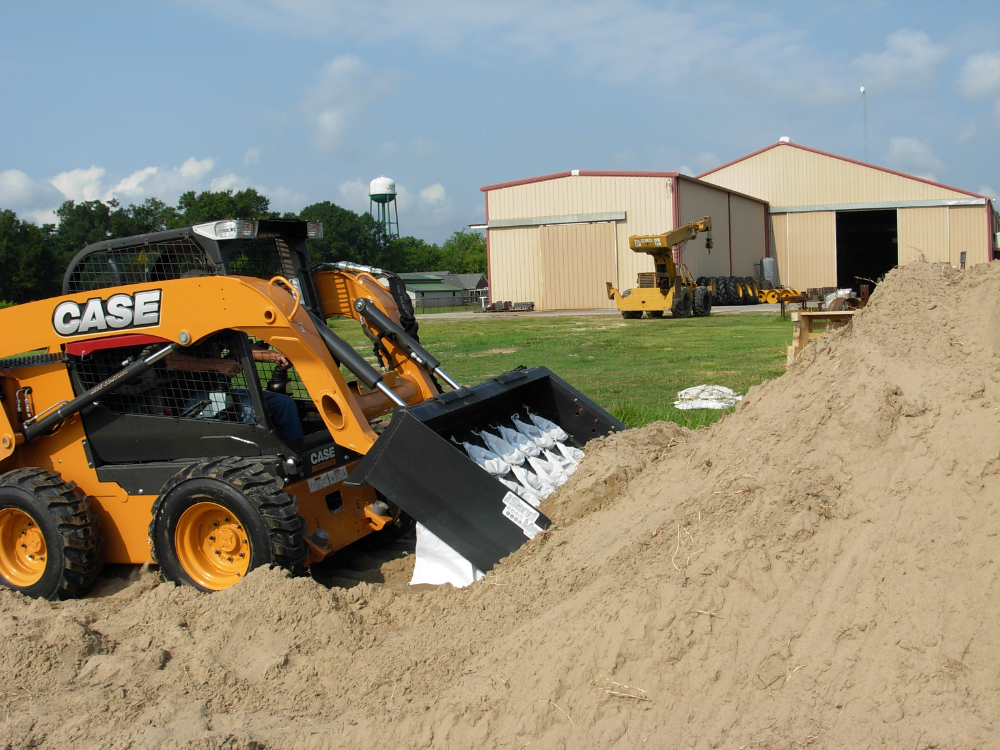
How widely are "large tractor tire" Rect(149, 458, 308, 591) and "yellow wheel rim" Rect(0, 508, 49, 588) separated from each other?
0.98m

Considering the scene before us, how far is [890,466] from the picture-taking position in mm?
3369

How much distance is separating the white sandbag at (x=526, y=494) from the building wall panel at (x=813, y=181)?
40.3 meters

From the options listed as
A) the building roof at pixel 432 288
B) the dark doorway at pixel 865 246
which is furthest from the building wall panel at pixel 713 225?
the building roof at pixel 432 288

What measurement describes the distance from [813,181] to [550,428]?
39.8m

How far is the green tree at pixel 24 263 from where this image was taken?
49.0 meters

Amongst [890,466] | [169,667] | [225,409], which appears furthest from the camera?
[225,409]

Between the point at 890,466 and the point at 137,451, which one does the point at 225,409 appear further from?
the point at 890,466

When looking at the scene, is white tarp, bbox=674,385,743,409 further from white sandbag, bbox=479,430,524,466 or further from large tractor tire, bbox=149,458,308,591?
large tractor tire, bbox=149,458,308,591

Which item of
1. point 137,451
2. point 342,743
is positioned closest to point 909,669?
point 342,743

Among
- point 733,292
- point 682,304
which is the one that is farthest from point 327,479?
point 733,292

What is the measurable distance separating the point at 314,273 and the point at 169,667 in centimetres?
300

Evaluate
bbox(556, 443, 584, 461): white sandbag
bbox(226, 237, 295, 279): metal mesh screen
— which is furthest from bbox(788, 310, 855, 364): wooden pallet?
bbox(226, 237, 295, 279): metal mesh screen

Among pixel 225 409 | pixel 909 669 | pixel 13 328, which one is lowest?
pixel 909 669

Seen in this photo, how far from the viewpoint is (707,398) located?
9.31 m
